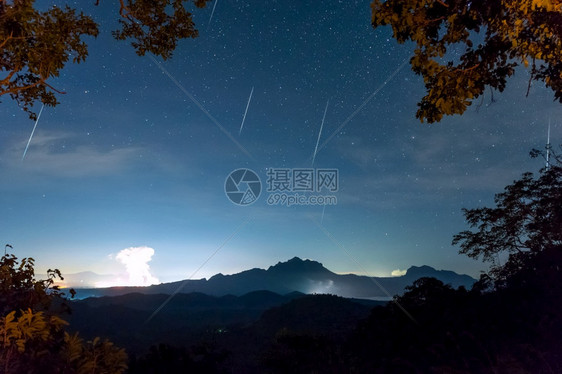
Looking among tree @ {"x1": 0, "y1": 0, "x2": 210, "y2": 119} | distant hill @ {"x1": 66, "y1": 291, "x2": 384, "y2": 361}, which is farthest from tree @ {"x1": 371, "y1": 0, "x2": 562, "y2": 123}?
distant hill @ {"x1": 66, "y1": 291, "x2": 384, "y2": 361}

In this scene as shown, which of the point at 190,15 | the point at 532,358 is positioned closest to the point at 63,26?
the point at 190,15

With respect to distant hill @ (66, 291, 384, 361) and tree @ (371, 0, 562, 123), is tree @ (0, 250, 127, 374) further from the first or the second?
distant hill @ (66, 291, 384, 361)

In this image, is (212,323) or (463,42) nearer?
(463,42)

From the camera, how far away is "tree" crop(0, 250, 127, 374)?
4488 millimetres

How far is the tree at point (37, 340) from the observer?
4.49 m

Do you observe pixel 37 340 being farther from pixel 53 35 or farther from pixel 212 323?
pixel 212 323

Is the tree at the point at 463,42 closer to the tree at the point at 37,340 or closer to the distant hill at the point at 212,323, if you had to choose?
the tree at the point at 37,340

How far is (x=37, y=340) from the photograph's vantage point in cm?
511

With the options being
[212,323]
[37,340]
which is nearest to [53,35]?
[37,340]

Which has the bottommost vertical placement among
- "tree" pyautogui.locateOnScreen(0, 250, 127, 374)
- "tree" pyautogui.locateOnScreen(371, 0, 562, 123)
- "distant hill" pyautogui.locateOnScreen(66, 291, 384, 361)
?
"distant hill" pyautogui.locateOnScreen(66, 291, 384, 361)

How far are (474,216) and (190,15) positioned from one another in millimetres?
22684

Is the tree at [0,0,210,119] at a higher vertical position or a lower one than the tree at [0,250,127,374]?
higher

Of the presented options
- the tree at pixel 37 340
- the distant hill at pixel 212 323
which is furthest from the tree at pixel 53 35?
the distant hill at pixel 212 323

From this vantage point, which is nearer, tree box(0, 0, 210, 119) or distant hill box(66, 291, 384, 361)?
tree box(0, 0, 210, 119)
